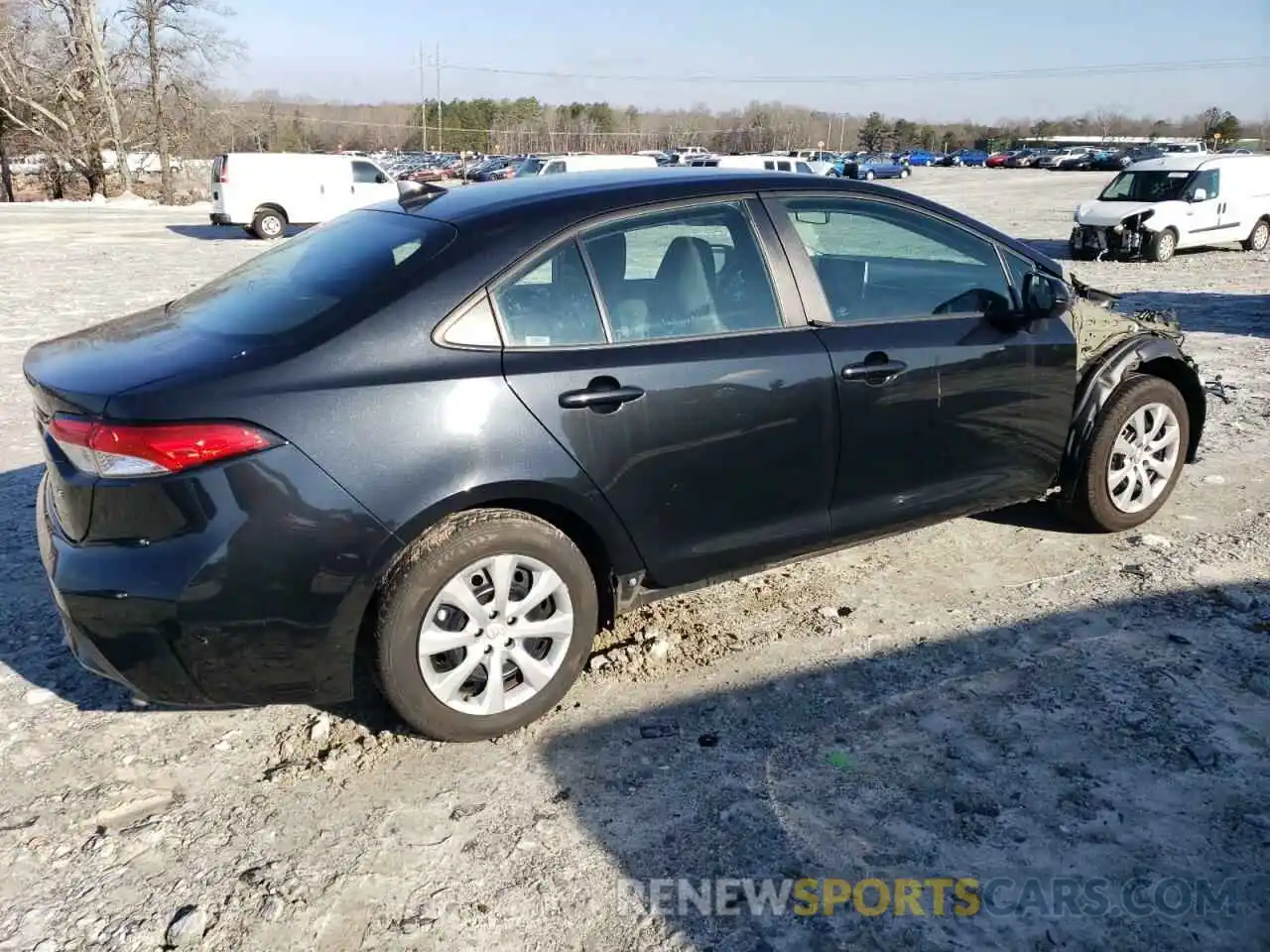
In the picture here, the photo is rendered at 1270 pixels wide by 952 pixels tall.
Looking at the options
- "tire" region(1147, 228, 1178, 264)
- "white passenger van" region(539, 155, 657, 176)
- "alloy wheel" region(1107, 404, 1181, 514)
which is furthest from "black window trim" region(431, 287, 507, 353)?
"white passenger van" region(539, 155, 657, 176)

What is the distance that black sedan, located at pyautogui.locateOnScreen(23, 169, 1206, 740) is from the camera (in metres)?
2.70

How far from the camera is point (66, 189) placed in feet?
134

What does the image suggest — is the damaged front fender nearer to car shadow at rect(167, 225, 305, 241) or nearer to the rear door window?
the rear door window

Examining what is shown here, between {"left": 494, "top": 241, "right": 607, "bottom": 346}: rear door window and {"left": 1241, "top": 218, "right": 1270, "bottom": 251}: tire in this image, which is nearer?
{"left": 494, "top": 241, "right": 607, "bottom": 346}: rear door window

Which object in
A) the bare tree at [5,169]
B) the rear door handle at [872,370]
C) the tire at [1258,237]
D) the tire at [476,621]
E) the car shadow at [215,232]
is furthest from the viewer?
the bare tree at [5,169]

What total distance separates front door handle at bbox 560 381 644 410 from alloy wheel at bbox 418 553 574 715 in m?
0.50

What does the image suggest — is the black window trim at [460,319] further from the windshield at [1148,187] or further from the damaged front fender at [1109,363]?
the windshield at [1148,187]

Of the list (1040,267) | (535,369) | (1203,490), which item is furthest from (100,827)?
(1203,490)

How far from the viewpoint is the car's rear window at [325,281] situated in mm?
2963

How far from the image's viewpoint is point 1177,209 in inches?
667

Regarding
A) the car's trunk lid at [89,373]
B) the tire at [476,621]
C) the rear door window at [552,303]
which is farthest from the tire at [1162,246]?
the car's trunk lid at [89,373]

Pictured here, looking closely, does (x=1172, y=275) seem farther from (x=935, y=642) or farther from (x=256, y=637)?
(x=256, y=637)

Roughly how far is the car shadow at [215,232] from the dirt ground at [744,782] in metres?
20.0

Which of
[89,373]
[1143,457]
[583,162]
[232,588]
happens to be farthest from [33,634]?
[583,162]
